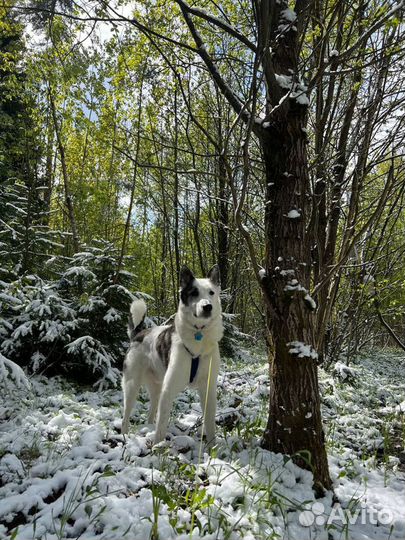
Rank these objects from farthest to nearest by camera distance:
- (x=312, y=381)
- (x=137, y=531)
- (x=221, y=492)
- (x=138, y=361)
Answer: (x=138, y=361) → (x=312, y=381) → (x=221, y=492) → (x=137, y=531)

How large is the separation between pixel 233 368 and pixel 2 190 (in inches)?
255

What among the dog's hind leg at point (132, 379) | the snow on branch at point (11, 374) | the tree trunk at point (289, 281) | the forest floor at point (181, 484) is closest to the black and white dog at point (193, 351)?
the dog's hind leg at point (132, 379)

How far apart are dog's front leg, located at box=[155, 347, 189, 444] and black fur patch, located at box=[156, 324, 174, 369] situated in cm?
30

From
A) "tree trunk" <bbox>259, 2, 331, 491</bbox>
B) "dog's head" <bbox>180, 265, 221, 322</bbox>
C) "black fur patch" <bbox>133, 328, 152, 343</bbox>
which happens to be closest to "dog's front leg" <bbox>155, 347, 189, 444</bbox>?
"dog's head" <bbox>180, 265, 221, 322</bbox>

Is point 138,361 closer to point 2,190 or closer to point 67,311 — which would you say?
point 67,311

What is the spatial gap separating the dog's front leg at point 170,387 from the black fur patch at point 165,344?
299 millimetres

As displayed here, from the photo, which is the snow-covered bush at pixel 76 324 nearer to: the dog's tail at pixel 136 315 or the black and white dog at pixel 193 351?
the dog's tail at pixel 136 315

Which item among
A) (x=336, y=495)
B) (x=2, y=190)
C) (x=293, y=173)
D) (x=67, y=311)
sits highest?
(x=2, y=190)

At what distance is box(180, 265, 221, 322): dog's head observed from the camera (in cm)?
347

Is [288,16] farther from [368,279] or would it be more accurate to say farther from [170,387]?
[368,279]

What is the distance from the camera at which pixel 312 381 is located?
3002 mm

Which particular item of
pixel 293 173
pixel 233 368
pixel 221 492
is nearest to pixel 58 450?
pixel 221 492

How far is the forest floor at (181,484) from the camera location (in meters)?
2.14

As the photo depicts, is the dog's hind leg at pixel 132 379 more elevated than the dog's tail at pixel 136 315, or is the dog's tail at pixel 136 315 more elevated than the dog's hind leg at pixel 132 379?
the dog's tail at pixel 136 315
